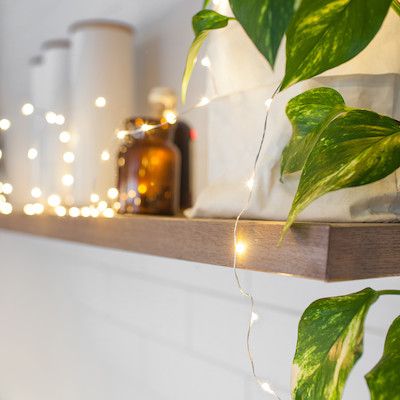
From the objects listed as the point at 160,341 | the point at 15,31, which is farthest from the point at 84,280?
the point at 15,31

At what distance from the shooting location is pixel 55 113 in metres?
1.09

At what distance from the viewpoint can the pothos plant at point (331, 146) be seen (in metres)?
0.33

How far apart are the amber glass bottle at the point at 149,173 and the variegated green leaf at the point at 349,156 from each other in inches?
16.8

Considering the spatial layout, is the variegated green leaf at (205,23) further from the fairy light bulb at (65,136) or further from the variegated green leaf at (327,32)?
the fairy light bulb at (65,136)

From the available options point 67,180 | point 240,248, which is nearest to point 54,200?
point 67,180

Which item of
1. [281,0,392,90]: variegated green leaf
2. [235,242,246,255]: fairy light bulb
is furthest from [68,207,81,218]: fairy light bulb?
[281,0,392,90]: variegated green leaf

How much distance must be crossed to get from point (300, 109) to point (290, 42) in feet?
0.35

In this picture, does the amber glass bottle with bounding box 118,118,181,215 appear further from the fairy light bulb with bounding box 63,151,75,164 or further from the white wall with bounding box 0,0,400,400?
the fairy light bulb with bounding box 63,151,75,164

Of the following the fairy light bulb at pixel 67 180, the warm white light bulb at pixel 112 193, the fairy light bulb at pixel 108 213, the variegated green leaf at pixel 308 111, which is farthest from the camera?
the fairy light bulb at pixel 67 180

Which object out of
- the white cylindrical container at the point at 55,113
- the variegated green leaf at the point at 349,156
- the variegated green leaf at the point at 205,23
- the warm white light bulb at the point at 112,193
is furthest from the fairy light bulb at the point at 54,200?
the variegated green leaf at the point at 349,156

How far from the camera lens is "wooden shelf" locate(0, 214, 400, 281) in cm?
38

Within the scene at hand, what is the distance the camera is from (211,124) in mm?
631

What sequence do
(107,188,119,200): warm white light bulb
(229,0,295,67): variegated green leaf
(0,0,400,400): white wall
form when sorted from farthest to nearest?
(107,188,119,200): warm white light bulb
(0,0,400,400): white wall
(229,0,295,67): variegated green leaf

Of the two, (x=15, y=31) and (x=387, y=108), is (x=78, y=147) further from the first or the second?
(x=15, y=31)
